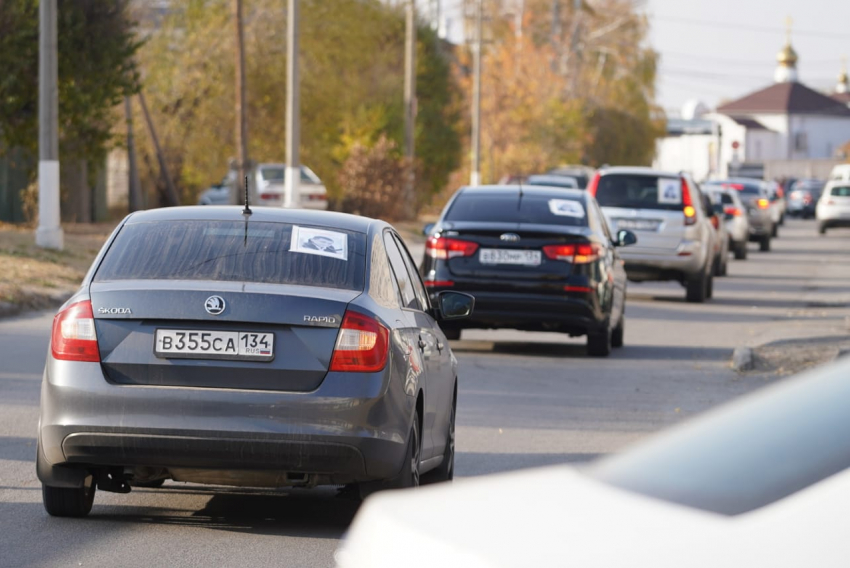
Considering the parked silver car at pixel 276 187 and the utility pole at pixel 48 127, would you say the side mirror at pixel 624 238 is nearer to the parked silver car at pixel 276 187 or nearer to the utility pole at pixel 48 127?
the utility pole at pixel 48 127

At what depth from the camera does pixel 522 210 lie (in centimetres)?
1444

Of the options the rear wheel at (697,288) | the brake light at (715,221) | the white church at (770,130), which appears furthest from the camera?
the white church at (770,130)

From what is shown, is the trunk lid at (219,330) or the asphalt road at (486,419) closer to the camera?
the trunk lid at (219,330)

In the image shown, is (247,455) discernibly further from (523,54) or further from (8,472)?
(523,54)

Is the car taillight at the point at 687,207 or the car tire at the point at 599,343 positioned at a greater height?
the car taillight at the point at 687,207

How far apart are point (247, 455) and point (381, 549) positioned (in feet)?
11.6

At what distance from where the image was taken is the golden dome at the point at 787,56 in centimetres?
16062

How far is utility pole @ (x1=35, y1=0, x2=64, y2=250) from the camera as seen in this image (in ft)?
72.7

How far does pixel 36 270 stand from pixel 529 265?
8058 mm

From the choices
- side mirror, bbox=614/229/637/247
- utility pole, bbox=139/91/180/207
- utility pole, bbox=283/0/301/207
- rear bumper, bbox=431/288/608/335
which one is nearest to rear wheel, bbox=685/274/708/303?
side mirror, bbox=614/229/637/247

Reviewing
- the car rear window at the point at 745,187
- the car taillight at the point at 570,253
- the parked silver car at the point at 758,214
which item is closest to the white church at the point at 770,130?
the car rear window at the point at 745,187

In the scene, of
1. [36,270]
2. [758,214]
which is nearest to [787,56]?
[758,214]

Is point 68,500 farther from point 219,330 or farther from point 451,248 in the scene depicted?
point 451,248

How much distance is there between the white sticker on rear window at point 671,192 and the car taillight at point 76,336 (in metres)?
16.1
